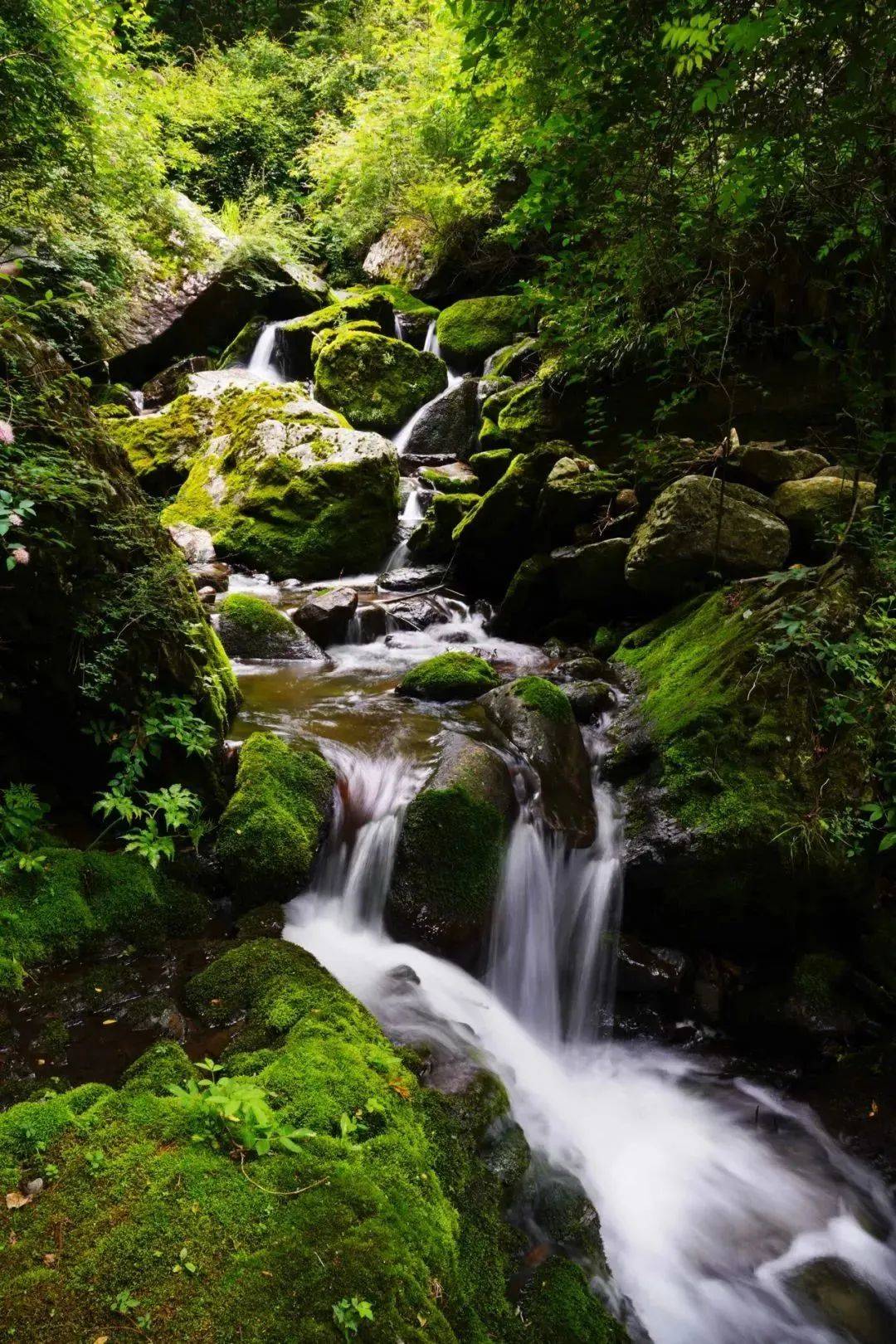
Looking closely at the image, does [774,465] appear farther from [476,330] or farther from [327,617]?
[476,330]

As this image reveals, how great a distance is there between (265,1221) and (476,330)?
16.9 metres

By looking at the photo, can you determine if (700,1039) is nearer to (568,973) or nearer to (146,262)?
(568,973)

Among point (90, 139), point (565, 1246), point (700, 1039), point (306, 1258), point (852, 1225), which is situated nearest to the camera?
point (306, 1258)

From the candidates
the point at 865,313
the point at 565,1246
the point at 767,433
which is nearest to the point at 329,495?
the point at 767,433

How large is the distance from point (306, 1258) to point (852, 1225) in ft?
10.8

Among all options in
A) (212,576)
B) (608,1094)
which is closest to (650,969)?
(608,1094)

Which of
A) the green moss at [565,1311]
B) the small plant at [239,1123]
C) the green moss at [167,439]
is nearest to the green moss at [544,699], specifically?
the green moss at [565,1311]

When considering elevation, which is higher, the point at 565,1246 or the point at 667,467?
the point at 667,467

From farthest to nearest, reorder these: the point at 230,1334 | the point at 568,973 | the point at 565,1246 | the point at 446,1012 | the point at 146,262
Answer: the point at 146,262 < the point at 568,973 < the point at 446,1012 < the point at 565,1246 < the point at 230,1334

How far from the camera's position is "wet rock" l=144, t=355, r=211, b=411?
1484 centimetres

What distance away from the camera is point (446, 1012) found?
12.5ft

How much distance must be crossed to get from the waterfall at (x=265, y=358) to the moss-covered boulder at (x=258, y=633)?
9.83m

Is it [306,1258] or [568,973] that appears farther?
[568,973]

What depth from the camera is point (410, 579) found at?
10.4m
